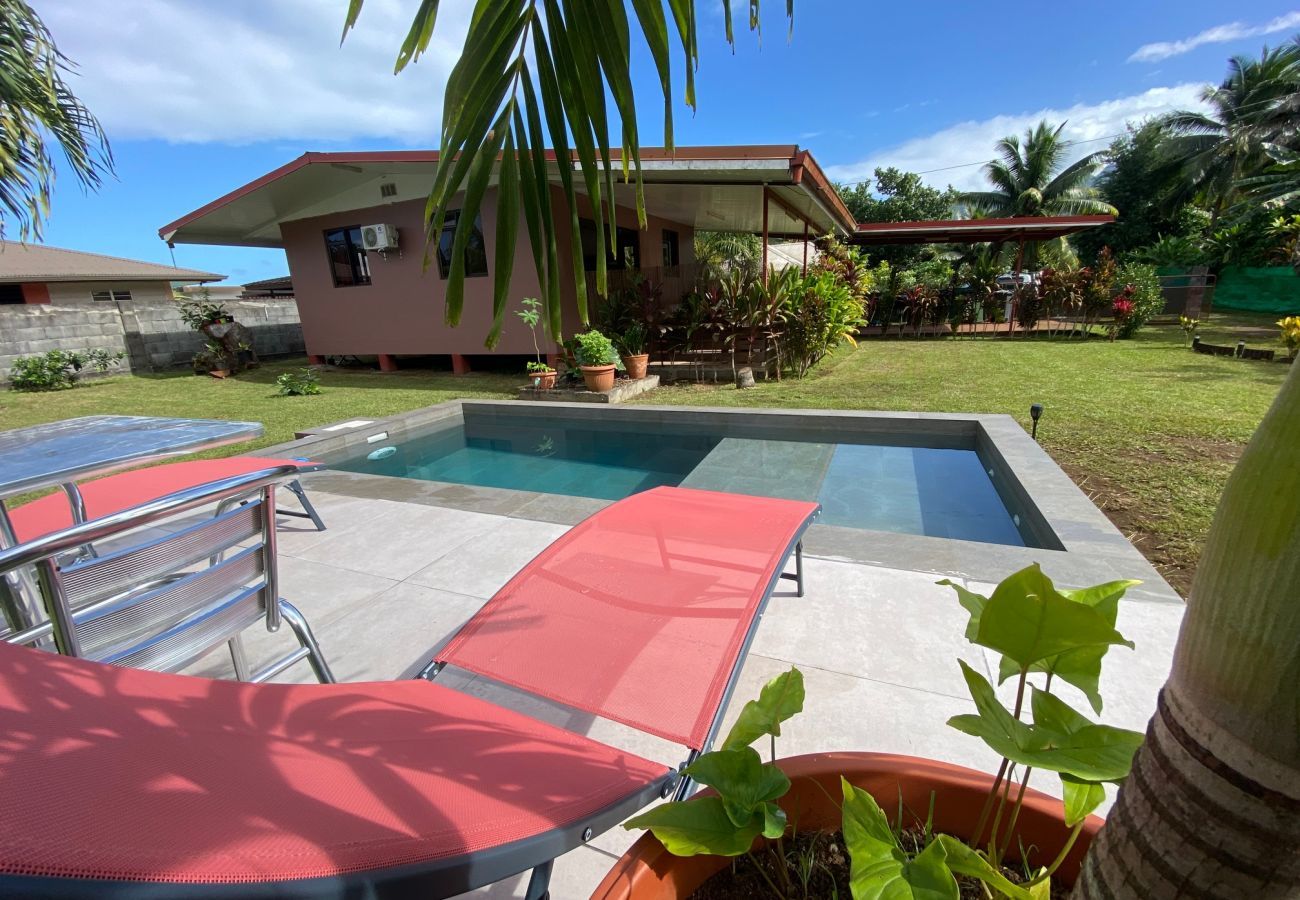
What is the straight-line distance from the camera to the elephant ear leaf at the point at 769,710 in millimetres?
835

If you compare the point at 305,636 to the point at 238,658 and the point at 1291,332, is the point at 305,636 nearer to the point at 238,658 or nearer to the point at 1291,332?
the point at 238,658

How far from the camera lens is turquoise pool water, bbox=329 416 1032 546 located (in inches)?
169

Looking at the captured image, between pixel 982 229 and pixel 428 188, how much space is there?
13.5 m

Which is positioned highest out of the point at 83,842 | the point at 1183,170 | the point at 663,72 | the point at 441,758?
the point at 1183,170

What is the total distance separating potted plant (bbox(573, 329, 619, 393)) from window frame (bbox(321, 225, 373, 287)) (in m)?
6.48

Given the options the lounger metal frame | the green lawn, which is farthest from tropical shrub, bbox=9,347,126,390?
the lounger metal frame

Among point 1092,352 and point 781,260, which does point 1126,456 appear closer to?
point 1092,352

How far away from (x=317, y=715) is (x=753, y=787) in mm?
829

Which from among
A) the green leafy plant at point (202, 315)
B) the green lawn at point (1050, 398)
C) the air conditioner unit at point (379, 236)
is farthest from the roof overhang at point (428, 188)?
the green lawn at point (1050, 398)

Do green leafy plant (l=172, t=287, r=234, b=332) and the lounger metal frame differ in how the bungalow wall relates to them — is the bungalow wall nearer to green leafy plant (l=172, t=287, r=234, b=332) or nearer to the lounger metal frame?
green leafy plant (l=172, t=287, r=234, b=332)

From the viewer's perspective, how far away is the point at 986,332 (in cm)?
1452

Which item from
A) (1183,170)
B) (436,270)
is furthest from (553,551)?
(1183,170)

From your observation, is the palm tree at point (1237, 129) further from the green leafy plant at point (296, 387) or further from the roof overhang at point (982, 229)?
the green leafy plant at point (296, 387)

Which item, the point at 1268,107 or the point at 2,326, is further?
the point at 1268,107
